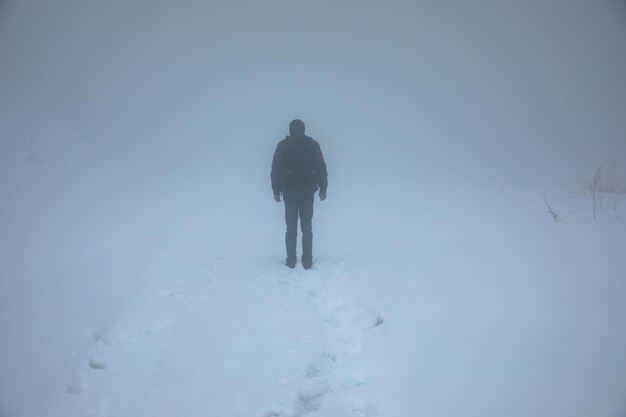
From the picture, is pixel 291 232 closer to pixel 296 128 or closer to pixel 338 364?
pixel 296 128

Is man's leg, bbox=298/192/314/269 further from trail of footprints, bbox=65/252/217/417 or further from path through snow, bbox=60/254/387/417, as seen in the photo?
trail of footprints, bbox=65/252/217/417

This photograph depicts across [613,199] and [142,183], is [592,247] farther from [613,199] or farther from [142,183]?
[142,183]

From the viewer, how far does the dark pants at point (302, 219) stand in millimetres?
6402

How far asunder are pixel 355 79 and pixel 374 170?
118 ft

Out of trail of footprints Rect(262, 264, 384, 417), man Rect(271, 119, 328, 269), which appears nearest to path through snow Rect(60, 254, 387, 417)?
trail of footprints Rect(262, 264, 384, 417)

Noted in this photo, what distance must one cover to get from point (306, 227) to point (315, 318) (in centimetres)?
215

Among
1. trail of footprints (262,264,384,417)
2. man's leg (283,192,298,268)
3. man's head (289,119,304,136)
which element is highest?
man's head (289,119,304,136)

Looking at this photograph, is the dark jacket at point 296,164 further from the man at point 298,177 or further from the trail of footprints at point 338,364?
the trail of footprints at point 338,364

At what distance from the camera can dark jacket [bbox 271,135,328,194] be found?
6.28 metres

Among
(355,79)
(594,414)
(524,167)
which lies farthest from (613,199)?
(355,79)

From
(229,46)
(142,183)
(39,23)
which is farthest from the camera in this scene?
(229,46)

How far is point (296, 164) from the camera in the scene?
6.32 meters

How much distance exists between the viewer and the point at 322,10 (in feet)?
522

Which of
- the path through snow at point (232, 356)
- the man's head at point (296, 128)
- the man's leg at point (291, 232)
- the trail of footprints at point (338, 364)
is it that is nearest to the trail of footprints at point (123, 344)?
the path through snow at point (232, 356)
